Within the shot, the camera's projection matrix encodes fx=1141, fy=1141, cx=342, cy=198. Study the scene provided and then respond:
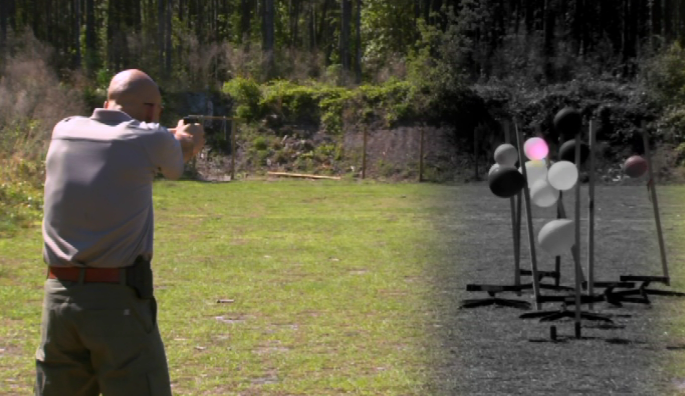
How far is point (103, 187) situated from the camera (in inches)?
166

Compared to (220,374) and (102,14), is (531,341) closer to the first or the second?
(220,374)

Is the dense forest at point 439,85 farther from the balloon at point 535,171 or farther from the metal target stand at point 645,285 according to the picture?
the balloon at point 535,171

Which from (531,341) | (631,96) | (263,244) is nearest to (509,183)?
(531,341)

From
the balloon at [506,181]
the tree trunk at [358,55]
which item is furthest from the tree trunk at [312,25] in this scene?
the balloon at [506,181]

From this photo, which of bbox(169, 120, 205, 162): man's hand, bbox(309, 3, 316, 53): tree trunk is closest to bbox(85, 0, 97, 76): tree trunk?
bbox(309, 3, 316, 53): tree trunk

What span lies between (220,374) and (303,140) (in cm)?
2953

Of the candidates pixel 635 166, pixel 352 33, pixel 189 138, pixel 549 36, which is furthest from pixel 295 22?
pixel 189 138

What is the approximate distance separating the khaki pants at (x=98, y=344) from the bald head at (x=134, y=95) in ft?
2.20

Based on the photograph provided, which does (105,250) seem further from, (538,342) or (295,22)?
(295,22)

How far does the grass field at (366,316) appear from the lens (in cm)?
678

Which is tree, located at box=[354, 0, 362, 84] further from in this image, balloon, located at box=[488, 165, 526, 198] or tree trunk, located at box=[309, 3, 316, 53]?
balloon, located at box=[488, 165, 526, 198]

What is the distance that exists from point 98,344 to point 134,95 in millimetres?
946

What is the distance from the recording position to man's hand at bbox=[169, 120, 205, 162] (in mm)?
4516

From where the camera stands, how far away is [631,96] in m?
32.4
